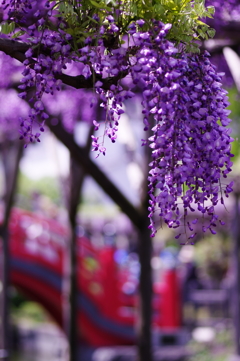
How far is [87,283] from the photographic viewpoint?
1356 centimetres

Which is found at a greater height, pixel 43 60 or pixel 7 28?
pixel 7 28

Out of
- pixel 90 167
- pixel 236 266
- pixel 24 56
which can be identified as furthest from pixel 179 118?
pixel 236 266

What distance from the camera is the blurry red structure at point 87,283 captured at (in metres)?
12.9

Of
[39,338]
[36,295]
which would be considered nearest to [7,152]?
[36,295]

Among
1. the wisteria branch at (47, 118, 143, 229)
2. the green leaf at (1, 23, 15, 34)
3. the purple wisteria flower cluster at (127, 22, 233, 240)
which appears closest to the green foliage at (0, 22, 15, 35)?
the green leaf at (1, 23, 15, 34)

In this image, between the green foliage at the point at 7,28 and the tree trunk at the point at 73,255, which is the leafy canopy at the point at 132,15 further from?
the tree trunk at the point at 73,255

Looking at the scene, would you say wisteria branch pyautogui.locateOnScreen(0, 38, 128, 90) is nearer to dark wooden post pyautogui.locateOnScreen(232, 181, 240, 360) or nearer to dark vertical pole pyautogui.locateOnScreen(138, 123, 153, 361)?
dark vertical pole pyautogui.locateOnScreen(138, 123, 153, 361)

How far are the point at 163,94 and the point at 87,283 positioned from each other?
39.0 feet

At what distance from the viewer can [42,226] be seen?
550 inches

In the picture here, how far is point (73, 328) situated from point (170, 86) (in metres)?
6.63

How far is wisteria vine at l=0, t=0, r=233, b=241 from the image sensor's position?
79.3 inches

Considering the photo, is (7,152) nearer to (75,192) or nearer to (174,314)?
(75,192)

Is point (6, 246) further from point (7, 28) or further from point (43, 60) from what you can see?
point (43, 60)

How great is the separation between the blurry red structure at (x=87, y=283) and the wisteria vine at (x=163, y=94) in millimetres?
10719
